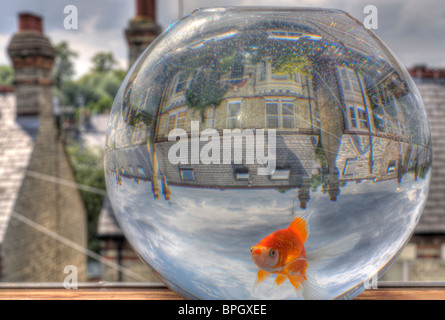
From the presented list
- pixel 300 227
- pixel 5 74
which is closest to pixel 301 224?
pixel 300 227

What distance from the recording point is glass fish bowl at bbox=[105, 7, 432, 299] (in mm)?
855

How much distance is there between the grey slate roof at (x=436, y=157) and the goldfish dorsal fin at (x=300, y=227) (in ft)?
19.5

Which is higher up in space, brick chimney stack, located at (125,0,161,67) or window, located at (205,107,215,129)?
brick chimney stack, located at (125,0,161,67)

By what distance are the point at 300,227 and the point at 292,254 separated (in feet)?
0.26

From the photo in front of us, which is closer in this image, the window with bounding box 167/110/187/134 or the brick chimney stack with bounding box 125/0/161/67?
the window with bounding box 167/110/187/134

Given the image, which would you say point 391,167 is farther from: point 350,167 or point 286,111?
point 286,111

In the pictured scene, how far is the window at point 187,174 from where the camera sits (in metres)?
0.88

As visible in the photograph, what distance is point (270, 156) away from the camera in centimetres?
85

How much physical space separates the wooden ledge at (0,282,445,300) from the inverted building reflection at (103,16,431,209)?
53 cm

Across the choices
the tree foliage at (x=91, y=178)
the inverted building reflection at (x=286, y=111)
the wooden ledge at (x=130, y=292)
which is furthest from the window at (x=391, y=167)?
the tree foliage at (x=91, y=178)

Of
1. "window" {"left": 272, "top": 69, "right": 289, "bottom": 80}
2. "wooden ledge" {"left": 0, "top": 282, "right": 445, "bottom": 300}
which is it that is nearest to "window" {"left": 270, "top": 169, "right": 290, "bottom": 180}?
"window" {"left": 272, "top": 69, "right": 289, "bottom": 80}

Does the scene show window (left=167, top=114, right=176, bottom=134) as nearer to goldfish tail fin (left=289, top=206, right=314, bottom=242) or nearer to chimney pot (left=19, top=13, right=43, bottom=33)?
goldfish tail fin (left=289, top=206, right=314, bottom=242)

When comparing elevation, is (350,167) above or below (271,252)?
above

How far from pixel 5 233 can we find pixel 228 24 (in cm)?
760
